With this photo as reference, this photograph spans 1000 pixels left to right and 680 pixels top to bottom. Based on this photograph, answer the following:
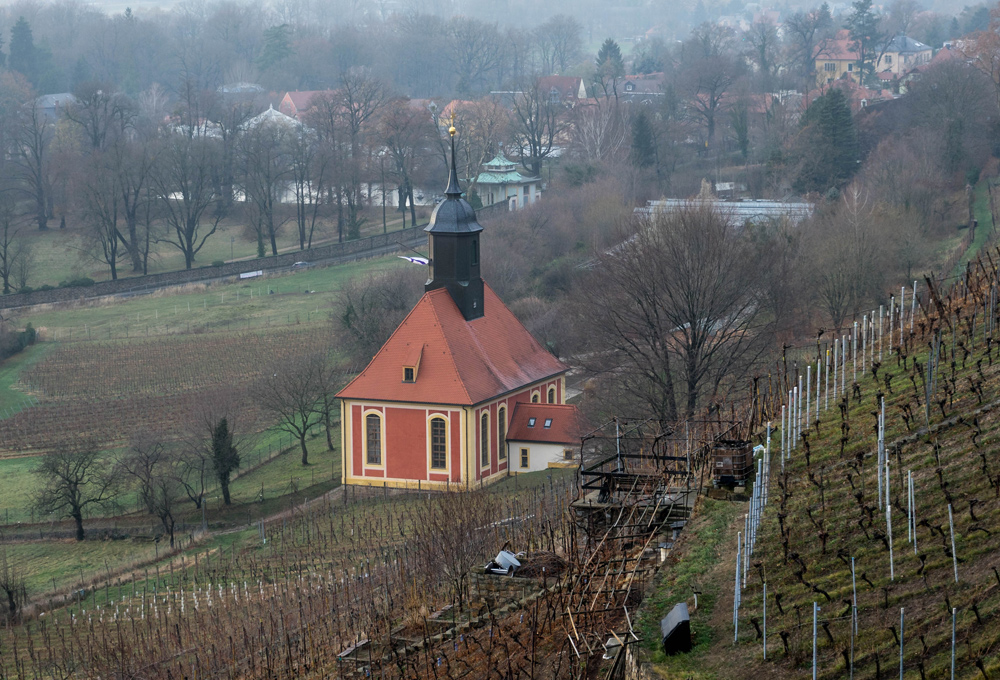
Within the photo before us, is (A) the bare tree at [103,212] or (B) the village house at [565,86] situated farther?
(B) the village house at [565,86]

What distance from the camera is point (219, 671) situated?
Result: 21.0 m

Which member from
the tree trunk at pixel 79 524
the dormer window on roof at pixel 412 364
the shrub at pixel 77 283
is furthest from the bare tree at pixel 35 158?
the dormer window on roof at pixel 412 364

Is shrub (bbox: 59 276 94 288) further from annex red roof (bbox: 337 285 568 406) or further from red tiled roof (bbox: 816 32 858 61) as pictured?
red tiled roof (bbox: 816 32 858 61)

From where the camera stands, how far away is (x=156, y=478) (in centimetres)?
3969

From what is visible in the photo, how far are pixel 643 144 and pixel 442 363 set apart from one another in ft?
168

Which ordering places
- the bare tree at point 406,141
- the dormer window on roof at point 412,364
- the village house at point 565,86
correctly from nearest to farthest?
the dormer window on roof at point 412,364 → the bare tree at point 406,141 → the village house at point 565,86

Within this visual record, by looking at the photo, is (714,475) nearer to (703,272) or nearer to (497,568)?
(497,568)

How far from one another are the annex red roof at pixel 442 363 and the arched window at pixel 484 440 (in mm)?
686

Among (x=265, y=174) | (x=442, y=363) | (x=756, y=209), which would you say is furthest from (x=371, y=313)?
(x=265, y=174)

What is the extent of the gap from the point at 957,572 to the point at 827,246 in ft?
112

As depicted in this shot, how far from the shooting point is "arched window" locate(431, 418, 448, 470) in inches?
1608

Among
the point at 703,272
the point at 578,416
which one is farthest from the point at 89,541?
the point at 703,272

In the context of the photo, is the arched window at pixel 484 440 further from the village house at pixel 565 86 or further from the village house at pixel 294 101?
the village house at pixel 294 101

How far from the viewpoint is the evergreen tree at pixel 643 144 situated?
89.2 m
